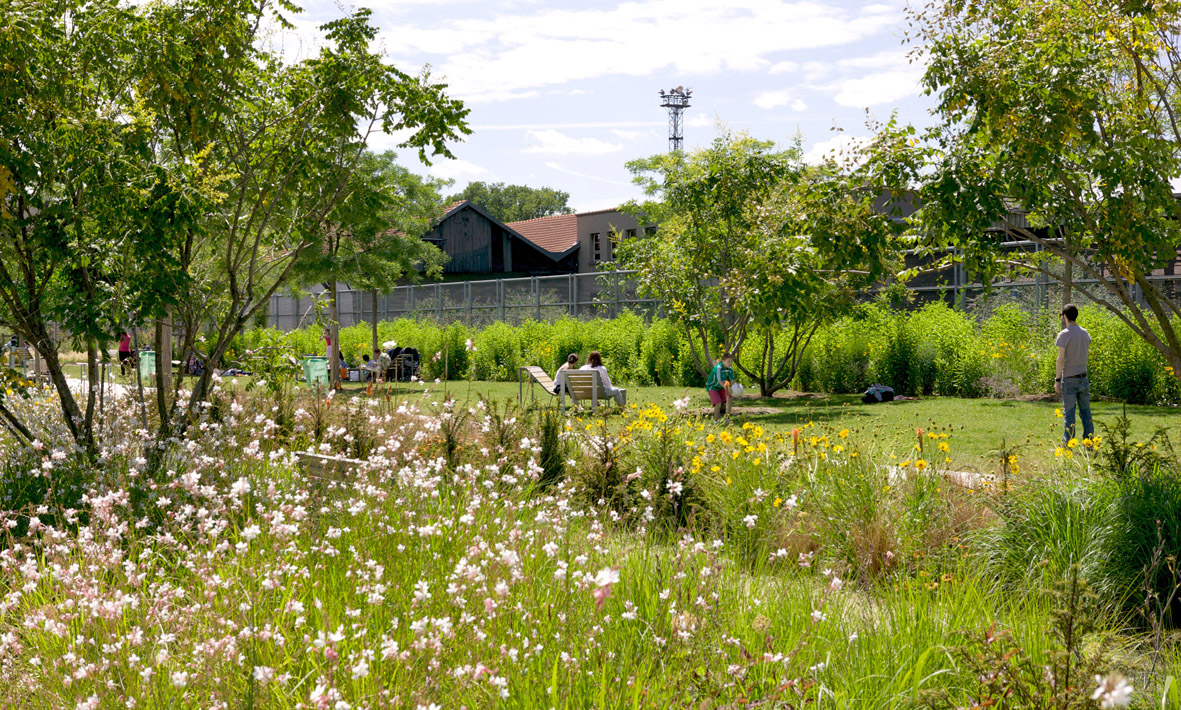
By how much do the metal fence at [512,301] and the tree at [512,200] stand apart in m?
61.5

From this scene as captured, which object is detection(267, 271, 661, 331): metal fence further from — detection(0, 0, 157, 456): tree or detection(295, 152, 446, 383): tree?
detection(0, 0, 157, 456): tree

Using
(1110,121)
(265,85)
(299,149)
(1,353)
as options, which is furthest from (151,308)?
(1110,121)

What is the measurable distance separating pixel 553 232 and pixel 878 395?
114ft

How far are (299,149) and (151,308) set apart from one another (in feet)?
7.36

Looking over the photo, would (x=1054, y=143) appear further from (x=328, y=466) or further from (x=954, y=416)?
(x=954, y=416)

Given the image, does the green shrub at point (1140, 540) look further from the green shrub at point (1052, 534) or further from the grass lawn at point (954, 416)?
the grass lawn at point (954, 416)

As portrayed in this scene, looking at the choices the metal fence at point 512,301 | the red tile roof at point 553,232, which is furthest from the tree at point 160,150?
the red tile roof at point 553,232

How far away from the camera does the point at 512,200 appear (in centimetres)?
9662

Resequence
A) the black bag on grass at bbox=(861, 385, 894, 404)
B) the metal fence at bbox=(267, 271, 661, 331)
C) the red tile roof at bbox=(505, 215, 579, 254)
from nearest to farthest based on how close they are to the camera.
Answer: the black bag on grass at bbox=(861, 385, 894, 404), the metal fence at bbox=(267, 271, 661, 331), the red tile roof at bbox=(505, 215, 579, 254)

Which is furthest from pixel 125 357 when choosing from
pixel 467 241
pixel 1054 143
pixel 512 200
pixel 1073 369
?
pixel 512 200

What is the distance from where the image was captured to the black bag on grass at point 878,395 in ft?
55.2

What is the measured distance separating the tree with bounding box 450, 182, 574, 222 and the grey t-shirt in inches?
3403

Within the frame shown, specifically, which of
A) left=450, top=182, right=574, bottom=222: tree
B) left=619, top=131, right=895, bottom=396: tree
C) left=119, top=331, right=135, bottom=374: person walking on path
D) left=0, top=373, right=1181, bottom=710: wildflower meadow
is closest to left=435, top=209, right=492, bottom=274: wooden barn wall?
left=119, top=331, right=135, bottom=374: person walking on path

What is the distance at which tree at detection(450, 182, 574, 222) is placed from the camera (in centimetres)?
9550
